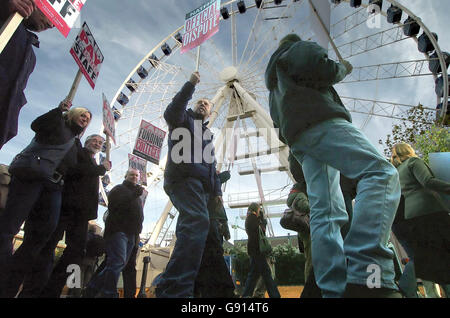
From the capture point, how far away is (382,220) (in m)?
1.15

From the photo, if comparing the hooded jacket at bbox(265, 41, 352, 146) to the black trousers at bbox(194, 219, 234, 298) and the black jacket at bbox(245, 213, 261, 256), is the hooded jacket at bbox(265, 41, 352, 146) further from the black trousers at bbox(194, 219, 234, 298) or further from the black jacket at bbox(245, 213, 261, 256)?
the black jacket at bbox(245, 213, 261, 256)

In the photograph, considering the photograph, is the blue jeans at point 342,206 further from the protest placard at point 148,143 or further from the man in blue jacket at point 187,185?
the protest placard at point 148,143

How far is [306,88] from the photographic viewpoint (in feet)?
4.94

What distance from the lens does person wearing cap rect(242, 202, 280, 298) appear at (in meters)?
2.87

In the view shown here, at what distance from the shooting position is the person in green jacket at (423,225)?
1.93m

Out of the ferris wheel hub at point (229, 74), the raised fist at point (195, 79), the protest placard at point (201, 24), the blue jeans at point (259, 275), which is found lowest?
the blue jeans at point (259, 275)

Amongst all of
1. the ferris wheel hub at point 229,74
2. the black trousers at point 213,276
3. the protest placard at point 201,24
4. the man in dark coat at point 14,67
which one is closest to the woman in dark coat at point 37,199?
the man in dark coat at point 14,67

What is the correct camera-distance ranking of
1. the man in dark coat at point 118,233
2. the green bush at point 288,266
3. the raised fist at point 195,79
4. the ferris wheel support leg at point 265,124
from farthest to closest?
1. the ferris wheel support leg at point 265,124
2. the green bush at point 288,266
3. the man in dark coat at point 118,233
4. the raised fist at point 195,79

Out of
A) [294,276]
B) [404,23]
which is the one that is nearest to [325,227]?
[294,276]

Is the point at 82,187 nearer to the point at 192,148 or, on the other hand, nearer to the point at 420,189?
the point at 192,148

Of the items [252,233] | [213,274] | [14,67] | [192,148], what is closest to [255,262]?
[252,233]

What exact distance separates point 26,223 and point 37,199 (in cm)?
20

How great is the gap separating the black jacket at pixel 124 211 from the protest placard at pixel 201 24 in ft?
9.66
